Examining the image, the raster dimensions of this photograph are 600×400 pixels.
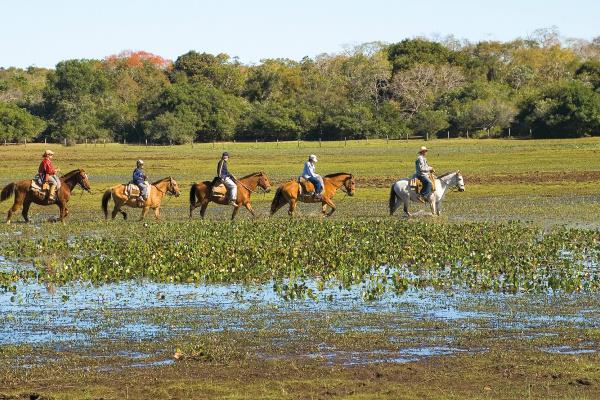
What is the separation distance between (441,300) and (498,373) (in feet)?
14.7

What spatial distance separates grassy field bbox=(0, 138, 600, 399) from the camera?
33.6ft

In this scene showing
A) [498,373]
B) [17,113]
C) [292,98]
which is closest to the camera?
[498,373]

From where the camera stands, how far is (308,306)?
14484mm

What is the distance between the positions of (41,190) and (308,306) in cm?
1502

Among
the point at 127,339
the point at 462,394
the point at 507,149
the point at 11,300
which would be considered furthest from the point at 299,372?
the point at 507,149

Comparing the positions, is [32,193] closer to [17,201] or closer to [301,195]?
[17,201]

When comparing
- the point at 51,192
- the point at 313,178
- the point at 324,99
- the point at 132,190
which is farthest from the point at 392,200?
the point at 324,99

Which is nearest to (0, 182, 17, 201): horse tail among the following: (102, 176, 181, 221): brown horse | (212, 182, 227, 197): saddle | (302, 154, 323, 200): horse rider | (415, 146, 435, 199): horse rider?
(102, 176, 181, 221): brown horse

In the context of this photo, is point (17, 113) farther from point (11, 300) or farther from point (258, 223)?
point (11, 300)

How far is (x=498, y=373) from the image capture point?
1031cm

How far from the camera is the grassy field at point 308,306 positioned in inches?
403

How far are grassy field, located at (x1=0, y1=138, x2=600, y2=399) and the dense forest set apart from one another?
6157cm

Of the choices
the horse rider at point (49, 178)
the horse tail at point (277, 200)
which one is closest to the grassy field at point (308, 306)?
the horse tail at point (277, 200)

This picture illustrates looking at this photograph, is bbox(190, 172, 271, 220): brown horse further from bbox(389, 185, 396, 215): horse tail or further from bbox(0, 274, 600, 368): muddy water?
bbox(0, 274, 600, 368): muddy water
